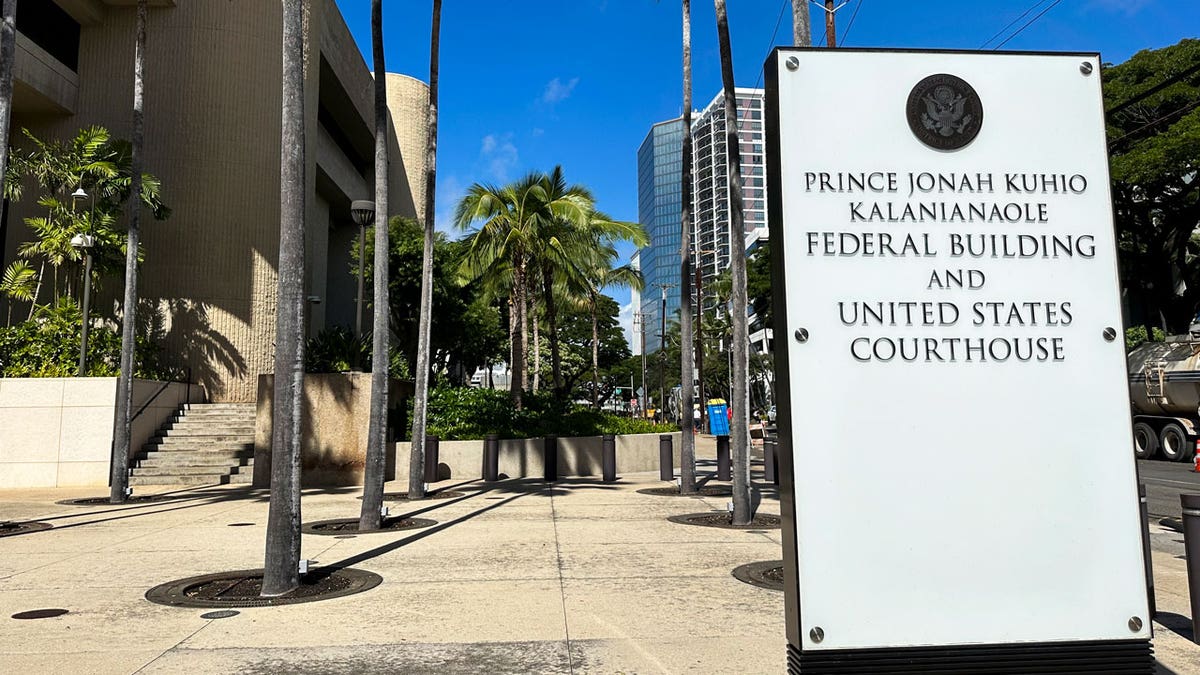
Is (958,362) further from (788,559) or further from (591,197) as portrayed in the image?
(591,197)

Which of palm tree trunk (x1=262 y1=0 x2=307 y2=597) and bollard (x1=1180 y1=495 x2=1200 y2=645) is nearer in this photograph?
bollard (x1=1180 y1=495 x2=1200 y2=645)

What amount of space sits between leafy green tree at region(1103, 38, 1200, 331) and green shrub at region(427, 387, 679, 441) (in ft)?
69.9

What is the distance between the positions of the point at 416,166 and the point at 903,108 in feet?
150

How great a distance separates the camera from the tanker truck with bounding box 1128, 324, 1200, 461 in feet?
75.1

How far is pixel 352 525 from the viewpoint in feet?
36.2

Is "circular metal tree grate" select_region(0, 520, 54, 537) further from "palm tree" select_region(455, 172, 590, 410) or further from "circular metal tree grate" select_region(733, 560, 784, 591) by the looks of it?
"palm tree" select_region(455, 172, 590, 410)

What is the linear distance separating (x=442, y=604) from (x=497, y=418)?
45.1 feet

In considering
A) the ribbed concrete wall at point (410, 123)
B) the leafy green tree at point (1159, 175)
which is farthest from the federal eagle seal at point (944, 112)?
the ribbed concrete wall at point (410, 123)

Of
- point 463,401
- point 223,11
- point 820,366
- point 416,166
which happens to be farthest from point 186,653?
point 416,166

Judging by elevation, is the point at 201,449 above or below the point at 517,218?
below

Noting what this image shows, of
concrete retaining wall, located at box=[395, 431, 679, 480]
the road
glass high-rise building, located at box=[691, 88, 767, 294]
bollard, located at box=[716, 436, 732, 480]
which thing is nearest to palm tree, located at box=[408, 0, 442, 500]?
concrete retaining wall, located at box=[395, 431, 679, 480]

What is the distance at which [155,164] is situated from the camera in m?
22.8

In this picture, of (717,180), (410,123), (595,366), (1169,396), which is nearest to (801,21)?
(1169,396)

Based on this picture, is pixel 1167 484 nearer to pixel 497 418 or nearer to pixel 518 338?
pixel 497 418
